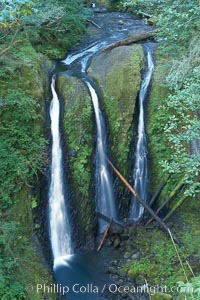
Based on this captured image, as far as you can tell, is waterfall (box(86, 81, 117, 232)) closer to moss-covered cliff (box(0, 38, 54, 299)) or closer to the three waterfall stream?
the three waterfall stream

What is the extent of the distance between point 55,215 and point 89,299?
1.86 m

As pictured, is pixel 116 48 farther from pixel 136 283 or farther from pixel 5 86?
pixel 136 283

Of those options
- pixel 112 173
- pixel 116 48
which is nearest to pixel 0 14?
pixel 112 173

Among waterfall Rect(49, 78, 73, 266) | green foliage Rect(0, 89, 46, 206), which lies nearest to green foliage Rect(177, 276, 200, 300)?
waterfall Rect(49, 78, 73, 266)

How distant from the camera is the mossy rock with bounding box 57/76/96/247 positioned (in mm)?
6879

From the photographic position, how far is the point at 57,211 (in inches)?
264

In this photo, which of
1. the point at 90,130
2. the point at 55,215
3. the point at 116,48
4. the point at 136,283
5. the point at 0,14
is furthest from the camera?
the point at 116,48

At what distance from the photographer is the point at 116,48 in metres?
9.45

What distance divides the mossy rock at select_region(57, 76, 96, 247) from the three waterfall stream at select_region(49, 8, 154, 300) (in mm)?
211

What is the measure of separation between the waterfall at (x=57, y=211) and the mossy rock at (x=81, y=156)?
23 cm

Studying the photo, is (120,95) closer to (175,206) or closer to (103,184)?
(103,184)

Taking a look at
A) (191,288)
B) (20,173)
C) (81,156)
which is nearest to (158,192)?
(81,156)

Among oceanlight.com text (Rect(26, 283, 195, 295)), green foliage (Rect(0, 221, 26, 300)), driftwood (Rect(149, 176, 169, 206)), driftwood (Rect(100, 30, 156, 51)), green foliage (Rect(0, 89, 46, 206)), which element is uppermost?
driftwood (Rect(100, 30, 156, 51))

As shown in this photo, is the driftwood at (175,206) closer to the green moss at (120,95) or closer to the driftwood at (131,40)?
the green moss at (120,95)
